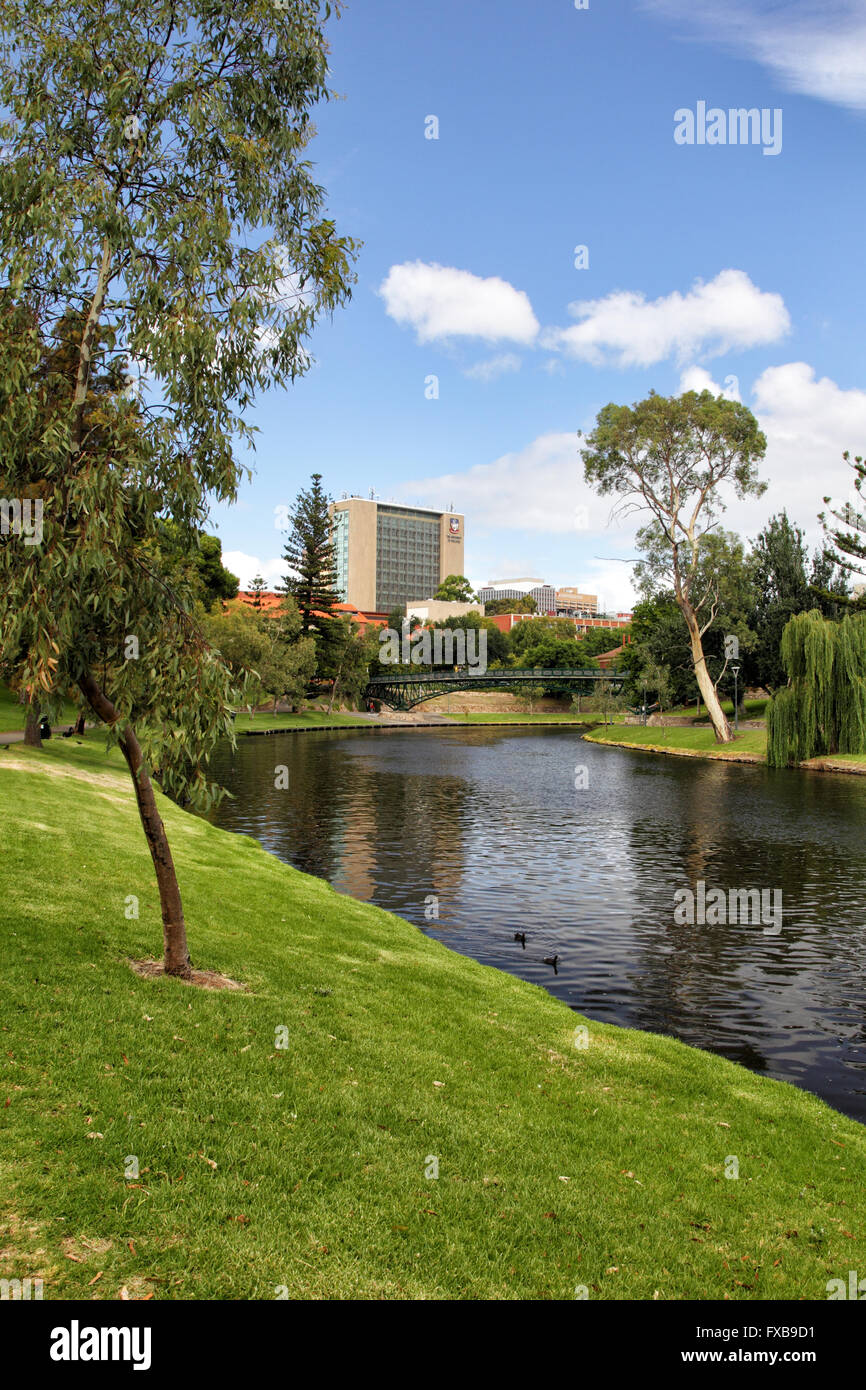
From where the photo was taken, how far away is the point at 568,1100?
8.80 m

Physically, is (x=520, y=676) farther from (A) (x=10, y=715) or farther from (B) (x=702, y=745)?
(A) (x=10, y=715)

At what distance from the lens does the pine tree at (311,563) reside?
107062 millimetres

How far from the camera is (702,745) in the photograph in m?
69.0

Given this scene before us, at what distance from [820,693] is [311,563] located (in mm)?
69549

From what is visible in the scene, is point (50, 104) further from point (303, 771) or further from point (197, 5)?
point (303, 771)

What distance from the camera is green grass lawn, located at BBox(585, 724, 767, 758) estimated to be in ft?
209

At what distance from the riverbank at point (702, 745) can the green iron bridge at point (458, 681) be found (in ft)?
78.5

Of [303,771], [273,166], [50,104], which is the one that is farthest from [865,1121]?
[303,771]

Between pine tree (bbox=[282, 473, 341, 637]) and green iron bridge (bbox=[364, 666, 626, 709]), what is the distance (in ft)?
43.7

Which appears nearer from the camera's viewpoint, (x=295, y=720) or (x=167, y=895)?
(x=167, y=895)

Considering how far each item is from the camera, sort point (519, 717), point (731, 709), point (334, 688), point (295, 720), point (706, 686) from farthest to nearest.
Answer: point (519, 717) < point (334, 688) < point (295, 720) < point (731, 709) < point (706, 686)

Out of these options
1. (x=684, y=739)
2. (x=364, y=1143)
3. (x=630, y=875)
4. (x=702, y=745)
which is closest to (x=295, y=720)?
(x=684, y=739)

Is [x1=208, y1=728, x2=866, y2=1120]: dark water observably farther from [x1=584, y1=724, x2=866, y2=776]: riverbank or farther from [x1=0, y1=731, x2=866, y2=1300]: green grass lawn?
[x1=0, y1=731, x2=866, y2=1300]: green grass lawn
